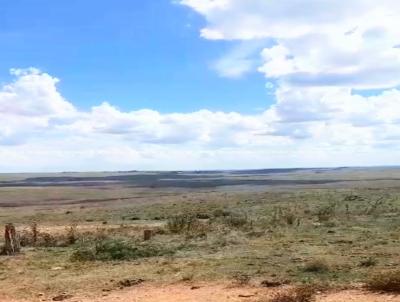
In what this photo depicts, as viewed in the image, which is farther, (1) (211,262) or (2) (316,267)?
(1) (211,262)

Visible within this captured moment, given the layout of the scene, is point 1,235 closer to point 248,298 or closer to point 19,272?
point 19,272

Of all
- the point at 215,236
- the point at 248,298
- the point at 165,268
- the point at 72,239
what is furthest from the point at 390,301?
the point at 72,239

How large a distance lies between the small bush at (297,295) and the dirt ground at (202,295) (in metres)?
0.22

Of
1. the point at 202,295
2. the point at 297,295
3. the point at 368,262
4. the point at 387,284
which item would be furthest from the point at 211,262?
the point at 387,284

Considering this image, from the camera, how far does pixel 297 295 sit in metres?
12.2

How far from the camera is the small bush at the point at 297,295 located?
12.1 metres

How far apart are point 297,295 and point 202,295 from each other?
93.5 inches

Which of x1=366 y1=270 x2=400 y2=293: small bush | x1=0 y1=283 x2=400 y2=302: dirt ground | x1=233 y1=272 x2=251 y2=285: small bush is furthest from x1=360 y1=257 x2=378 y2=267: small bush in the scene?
x1=0 y1=283 x2=400 y2=302: dirt ground

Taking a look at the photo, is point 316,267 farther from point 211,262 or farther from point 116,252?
point 116,252

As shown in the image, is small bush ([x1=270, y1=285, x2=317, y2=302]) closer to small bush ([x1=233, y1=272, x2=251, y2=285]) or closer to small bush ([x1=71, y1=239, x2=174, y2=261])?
small bush ([x1=233, y1=272, x2=251, y2=285])

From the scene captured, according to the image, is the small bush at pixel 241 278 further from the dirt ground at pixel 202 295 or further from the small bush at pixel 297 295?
the small bush at pixel 297 295

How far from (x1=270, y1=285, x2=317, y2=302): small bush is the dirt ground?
0.22 m

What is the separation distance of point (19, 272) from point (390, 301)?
426 inches

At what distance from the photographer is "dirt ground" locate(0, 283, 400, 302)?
1245 cm
